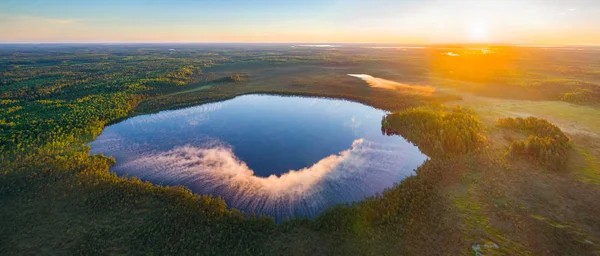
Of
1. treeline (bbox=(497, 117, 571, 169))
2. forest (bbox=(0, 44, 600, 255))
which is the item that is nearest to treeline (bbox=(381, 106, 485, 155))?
forest (bbox=(0, 44, 600, 255))

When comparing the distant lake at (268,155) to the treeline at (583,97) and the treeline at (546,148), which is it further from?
the treeline at (583,97)

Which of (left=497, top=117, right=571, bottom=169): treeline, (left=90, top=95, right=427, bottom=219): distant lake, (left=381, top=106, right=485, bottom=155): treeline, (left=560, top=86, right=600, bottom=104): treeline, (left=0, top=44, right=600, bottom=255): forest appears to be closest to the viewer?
(left=0, top=44, right=600, bottom=255): forest

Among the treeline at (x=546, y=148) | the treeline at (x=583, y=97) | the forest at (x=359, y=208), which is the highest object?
the treeline at (x=583, y=97)

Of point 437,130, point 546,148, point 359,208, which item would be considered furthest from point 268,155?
point 546,148

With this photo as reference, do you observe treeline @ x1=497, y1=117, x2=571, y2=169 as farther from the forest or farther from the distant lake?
the distant lake

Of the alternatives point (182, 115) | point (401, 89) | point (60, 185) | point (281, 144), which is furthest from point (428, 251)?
point (401, 89)

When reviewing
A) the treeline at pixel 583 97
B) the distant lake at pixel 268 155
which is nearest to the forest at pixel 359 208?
the distant lake at pixel 268 155

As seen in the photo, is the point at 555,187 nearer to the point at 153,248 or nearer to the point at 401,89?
the point at 153,248
